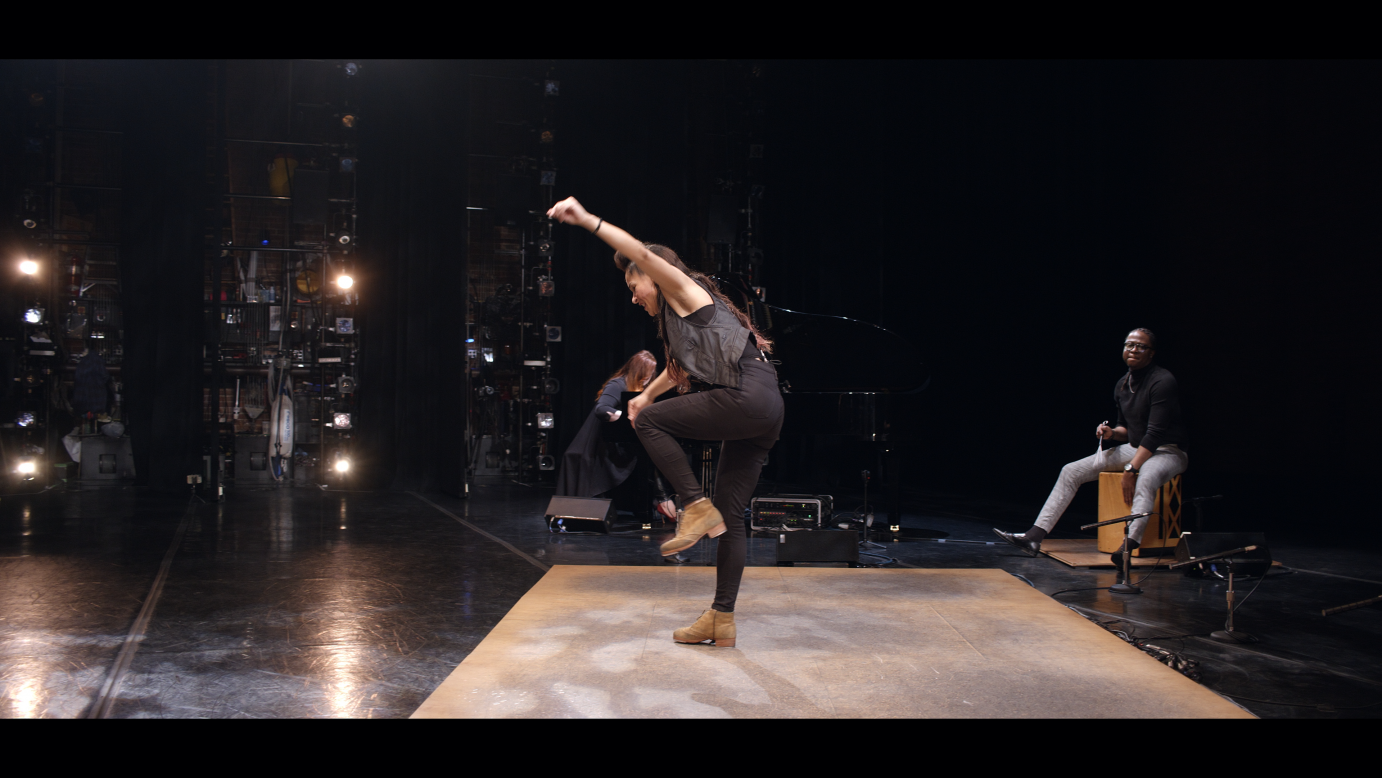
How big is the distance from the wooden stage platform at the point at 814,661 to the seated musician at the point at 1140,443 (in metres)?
1.78

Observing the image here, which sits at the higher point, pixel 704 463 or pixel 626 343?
pixel 626 343

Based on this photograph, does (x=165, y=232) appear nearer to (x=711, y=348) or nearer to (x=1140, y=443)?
(x=711, y=348)

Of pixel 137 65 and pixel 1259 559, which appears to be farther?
pixel 137 65

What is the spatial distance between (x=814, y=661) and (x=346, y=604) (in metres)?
2.41

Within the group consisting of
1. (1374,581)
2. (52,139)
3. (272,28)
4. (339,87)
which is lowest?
(1374,581)

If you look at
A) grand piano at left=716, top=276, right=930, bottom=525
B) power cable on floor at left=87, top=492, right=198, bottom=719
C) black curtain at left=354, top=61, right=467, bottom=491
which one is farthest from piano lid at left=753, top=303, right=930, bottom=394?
black curtain at left=354, top=61, right=467, bottom=491

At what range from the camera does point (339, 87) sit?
9336 mm

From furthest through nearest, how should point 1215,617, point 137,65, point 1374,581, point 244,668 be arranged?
point 137,65 → point 1374,581 → point 1215,617 → point 244,668

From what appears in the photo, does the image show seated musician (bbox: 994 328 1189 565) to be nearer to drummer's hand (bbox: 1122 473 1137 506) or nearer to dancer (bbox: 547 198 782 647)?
drummer's hand (bbox: 1122 473 1137 506)

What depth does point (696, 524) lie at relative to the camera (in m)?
2.64

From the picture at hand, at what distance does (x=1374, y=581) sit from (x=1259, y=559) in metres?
1.14

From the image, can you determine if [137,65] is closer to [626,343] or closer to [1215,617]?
[626,343]

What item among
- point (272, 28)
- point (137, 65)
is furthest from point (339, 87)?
point (272, 28)

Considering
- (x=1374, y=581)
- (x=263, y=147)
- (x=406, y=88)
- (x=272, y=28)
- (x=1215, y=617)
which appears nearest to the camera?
(x=1215, y=617)
